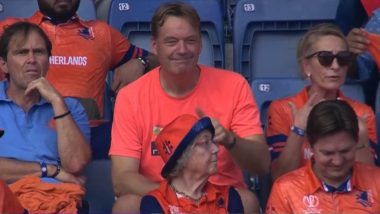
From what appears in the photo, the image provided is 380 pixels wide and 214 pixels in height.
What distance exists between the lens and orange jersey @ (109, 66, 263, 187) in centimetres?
429

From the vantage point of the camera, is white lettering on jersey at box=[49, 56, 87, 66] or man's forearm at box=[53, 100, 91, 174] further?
white lettering on jersey at box=[49, 56, 87, 66]

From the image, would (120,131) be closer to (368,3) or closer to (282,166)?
(282,166)

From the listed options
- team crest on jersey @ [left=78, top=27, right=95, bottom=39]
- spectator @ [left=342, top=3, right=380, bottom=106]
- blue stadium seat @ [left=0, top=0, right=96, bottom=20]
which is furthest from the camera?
blue stadium seat @ [left=0, top=0, right=96, bottom=20]

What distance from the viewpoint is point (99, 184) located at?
15.0 feet

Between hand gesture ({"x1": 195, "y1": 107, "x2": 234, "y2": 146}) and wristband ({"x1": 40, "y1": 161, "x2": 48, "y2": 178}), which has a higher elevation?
hand gesture ({"x1": 195, "y1": 107, "x2": 234, "y2": 146})

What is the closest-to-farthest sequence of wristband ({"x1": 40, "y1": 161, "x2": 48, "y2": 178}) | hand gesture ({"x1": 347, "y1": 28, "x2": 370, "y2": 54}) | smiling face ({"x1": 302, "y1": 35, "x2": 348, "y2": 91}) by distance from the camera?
wristband ({"x1": 40, "y1": 161, "x2": 48, "y2": 178})
smiling face ({"x1": 302, "y1": 35, "x2": 348, "y2": 91})
hand gesture ({"x1": 347, "y1": 28, "x2": 370, "y2": 54})

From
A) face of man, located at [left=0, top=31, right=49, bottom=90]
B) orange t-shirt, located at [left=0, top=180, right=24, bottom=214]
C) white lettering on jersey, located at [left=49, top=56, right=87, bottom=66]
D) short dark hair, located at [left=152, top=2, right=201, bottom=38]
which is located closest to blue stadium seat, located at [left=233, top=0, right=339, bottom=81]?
white lettering on jersey, located at [left=49, top=56, right=87, bottom=66]

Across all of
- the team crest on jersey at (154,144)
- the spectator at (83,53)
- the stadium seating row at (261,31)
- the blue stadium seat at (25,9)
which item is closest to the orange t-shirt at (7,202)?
the team crest on jersey at (154,144)

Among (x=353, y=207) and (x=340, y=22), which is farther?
(x=340, y=22)

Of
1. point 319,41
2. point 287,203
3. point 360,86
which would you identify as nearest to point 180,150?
point 287,203

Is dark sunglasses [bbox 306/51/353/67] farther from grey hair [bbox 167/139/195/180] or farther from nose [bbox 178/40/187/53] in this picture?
grey hair [bbox 167/139/195/180]

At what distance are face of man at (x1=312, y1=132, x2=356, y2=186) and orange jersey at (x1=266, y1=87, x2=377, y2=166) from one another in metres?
0.49

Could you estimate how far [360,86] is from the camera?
5027 millimetres

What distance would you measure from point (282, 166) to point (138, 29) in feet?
5.67
